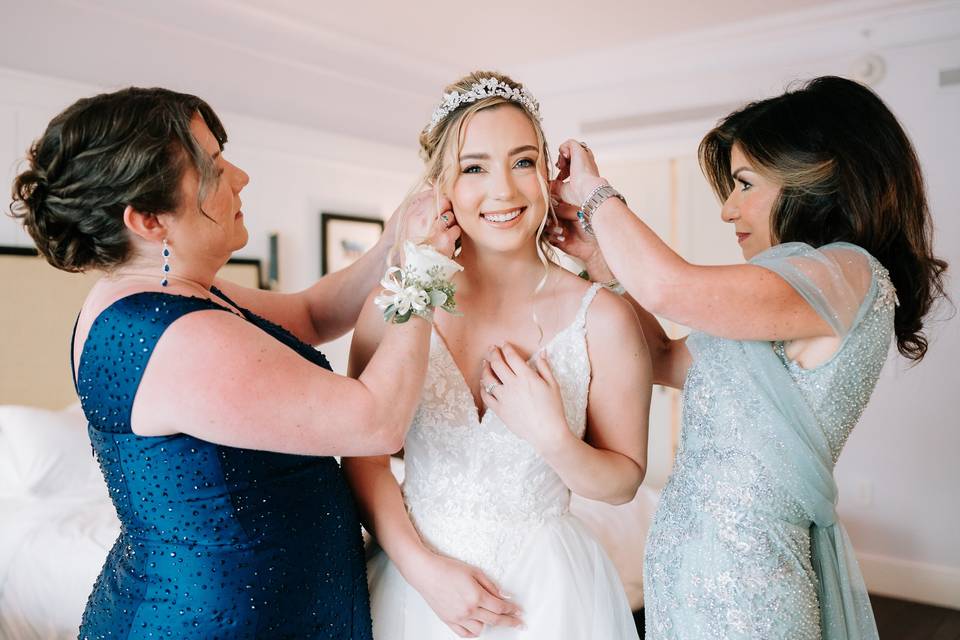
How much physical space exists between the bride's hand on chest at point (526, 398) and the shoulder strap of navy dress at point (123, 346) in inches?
24.1

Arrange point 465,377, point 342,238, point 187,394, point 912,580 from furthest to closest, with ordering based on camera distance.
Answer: point 342,238 < point 912,580 < point 465,377 < point 187,394

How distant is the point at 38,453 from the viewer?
12.0 ft

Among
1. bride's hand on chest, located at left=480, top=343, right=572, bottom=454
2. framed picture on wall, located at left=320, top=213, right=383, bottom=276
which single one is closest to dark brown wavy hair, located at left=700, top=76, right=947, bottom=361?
bride's hand on chest, located at left=480, top=343, right=572, bottom=454

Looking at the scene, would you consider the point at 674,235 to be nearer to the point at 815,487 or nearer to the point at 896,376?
the point at 896,376

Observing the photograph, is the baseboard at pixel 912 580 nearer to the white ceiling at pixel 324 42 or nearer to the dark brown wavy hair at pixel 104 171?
the white ceiling at pixel 324 42

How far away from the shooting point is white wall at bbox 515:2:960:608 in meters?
4.67

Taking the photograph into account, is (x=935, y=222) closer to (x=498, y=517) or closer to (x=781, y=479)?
(x=781, y=479)

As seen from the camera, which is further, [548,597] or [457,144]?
[457,144]

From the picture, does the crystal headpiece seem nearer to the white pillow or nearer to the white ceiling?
the white pillow

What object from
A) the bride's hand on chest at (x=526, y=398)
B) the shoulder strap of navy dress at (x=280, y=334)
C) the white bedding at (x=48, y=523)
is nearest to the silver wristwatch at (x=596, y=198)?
the bride's hand on chest at (x=526, y=398)

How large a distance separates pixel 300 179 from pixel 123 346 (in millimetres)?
4141

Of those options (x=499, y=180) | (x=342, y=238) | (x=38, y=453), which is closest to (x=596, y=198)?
(x=499, y=180)

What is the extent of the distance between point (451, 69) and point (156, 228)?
526 centimetres

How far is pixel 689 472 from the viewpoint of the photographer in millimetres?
1589
